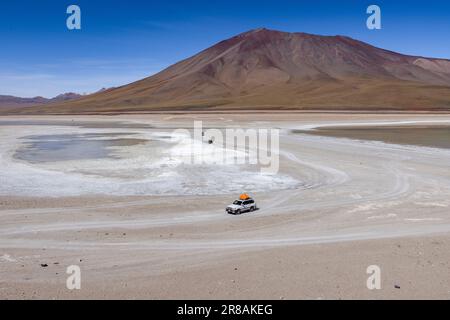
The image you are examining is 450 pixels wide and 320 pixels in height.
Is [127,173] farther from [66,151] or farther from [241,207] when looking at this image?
[66,151]

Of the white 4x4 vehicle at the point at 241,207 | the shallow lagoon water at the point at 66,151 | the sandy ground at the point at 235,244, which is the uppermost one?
the shallow lagoon water at the point at 66,151

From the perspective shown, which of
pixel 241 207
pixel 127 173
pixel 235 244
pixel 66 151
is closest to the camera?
pixel 235 244

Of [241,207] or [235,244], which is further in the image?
[241,207]

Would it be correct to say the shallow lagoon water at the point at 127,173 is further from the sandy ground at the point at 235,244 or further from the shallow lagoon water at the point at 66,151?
the sandy ground at the point at 235,244

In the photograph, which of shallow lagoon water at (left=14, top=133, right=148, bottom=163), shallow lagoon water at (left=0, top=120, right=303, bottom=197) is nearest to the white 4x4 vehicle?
shallow lagoon water at (left=0, top=120, right=303, bottom=197)

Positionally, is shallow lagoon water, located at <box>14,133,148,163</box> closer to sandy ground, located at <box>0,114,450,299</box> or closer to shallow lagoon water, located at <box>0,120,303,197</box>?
shallow lagoon water, located at <box>0,120,303,197</box>

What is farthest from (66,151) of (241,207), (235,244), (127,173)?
(235,244)

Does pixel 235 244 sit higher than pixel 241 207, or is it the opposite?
pixel 241 207

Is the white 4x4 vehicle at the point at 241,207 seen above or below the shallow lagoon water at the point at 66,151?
below

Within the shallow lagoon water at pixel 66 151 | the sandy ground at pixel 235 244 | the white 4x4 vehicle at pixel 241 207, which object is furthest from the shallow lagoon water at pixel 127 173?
the white 4x4 vehicle at pixel 241 207

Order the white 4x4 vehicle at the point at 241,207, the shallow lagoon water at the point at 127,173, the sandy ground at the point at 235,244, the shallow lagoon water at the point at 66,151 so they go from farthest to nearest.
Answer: the shallow lagoon water at the point at 66,151 → the shallow lagoon water at the point at 127,173 → the white 4x4 vehicle at the point at 241,207 → the sandy ground at the point at 235,244

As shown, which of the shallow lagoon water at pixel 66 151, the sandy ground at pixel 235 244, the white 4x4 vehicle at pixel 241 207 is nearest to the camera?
the sandy ground at pixel 235 244
